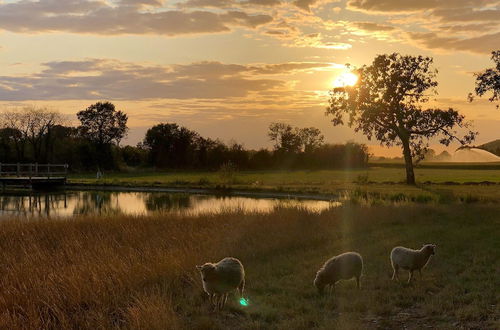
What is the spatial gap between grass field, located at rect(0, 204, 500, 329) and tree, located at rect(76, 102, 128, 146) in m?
86.6

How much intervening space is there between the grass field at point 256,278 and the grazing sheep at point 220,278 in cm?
28

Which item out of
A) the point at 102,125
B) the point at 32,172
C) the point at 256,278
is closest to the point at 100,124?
the point at 102,125

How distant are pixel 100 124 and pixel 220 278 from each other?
101 meters

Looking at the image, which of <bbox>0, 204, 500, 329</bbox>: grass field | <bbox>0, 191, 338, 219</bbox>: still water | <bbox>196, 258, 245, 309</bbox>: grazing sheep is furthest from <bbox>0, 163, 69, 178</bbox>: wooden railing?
<bbox>196, 258, 245, 309</bbox>: grazing sheep

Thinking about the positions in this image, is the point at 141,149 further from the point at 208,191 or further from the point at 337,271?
the point at 337,271

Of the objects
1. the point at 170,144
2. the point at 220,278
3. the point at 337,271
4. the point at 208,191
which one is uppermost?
the point at 170,144

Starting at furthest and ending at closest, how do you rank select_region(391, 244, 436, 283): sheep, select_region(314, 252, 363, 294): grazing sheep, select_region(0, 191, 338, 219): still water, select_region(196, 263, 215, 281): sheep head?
select_region(0, 191, 338, 219): still water → select_region(391, 244, 436, 283): sheep → select_region(314, 252, 363, 294): grazing sheep → select_region(196, 263, 215, 281): sheep head

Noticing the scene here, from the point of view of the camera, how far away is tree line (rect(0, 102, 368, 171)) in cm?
9169

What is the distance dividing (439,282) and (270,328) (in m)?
4.73

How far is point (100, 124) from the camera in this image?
344 ft

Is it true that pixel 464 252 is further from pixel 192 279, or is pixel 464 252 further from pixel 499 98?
pixel 499 98

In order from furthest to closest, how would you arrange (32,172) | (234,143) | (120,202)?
(234,143) < (32,172) < (120,202)

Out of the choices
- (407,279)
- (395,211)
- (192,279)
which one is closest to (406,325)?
(407,279)

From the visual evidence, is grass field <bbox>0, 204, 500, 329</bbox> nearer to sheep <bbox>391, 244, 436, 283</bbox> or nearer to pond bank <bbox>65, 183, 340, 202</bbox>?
sheep <bbox>391, 244, 436, 283</bbox>
